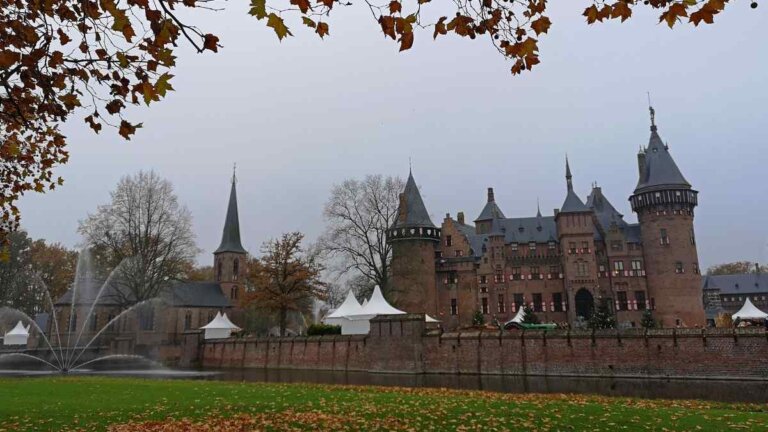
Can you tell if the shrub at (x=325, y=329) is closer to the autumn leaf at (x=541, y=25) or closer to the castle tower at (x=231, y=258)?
the castle tower at (x=231, y=258)

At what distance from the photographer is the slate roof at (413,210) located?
1666 inches

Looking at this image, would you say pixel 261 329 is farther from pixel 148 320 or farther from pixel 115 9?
pixel 115 9

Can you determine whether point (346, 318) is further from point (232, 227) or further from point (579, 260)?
point (232, 227)

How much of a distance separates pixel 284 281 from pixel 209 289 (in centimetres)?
2247

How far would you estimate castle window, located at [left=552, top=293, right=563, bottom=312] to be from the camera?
4612 centimetres

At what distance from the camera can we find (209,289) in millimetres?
57688

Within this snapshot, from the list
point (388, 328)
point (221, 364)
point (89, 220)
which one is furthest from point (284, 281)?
point (89, 220)

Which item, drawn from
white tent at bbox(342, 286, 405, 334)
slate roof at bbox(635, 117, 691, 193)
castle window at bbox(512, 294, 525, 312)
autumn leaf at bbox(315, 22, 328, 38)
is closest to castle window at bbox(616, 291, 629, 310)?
castle window at bbox(512, 294, 525, 312)

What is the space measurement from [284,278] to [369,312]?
982 centimetres

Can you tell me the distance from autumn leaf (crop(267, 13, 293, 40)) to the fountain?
1132 inches

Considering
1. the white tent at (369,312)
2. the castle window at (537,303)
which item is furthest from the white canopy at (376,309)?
the castle window at (537,303)

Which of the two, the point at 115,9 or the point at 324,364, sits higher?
the point at 115,9

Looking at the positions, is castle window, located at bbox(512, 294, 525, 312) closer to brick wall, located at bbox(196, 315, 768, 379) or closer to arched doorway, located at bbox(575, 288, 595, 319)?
arched doorway, located at bbox(575, 288, 595, 319)

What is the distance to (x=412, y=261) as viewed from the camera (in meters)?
42.0
